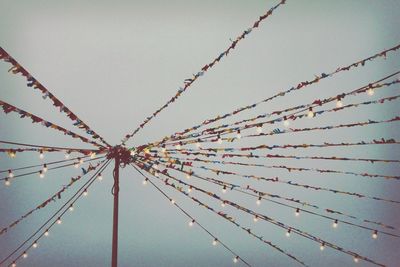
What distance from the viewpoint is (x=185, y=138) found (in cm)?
417

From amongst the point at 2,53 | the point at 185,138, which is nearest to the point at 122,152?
the point at 185,138

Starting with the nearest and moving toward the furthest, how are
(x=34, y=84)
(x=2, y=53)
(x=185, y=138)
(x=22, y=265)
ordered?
(x=2, y=53) → (x=34, y=84) → (x=185, y=138) → (x=22, y=265)

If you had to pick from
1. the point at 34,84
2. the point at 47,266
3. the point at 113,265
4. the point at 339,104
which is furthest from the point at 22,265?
the point at 339,104

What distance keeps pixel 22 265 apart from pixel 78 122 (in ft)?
26.3

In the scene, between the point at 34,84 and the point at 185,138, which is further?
the point at 185,138

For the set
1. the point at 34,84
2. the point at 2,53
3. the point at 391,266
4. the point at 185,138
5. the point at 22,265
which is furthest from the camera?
the point at 22,265

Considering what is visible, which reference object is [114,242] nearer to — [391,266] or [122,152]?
[122,152]

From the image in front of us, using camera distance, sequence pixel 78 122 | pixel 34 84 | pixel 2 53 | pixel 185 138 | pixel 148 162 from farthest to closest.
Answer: pixel 148 162
pixel 185 138
pixel 78 122
pixel 34 84
pixel 2 53

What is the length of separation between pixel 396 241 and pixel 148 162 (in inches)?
285

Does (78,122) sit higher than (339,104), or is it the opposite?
(339,104)

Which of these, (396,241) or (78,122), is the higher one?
(78,122)

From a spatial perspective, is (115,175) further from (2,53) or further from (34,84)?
(2,53)

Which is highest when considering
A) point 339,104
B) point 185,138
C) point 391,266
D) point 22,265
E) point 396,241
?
point 339,104

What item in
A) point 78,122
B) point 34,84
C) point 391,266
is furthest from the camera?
point 391,266
